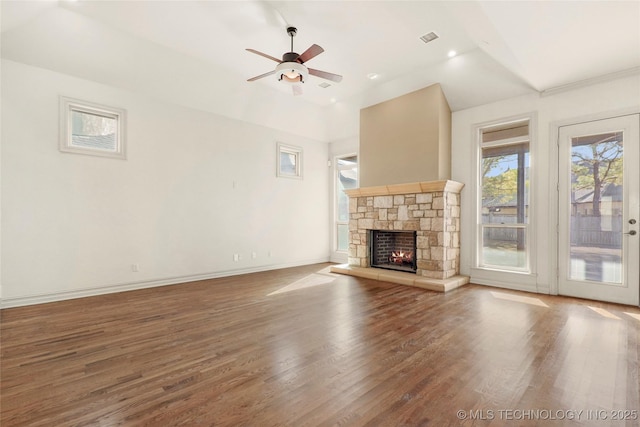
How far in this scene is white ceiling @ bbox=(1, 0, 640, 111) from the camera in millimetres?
3086

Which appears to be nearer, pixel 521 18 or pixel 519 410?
pixel 519 410

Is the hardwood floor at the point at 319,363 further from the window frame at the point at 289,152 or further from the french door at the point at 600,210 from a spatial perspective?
the window frame at the point at 289,152

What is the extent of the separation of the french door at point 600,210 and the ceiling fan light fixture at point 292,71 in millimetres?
4014

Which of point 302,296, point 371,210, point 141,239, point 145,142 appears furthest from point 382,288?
point 145,142

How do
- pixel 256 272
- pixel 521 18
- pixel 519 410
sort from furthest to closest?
pixel 256 272 → pixel 521 18 → pixel 519 410

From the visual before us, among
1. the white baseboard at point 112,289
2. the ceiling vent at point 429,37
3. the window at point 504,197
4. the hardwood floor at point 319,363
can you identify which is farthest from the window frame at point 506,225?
the white baseboard at point 112,289

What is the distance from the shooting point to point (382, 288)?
4.94 meters

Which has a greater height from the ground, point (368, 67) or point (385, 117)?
point (368, 67)

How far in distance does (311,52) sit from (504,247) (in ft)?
14.5

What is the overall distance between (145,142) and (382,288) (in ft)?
15.5

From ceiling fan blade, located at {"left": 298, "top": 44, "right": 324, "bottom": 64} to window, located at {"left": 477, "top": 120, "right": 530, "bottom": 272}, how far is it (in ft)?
11.7

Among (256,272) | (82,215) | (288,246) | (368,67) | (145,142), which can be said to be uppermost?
(368,67)

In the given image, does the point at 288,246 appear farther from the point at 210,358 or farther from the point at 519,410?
the point at 519,410

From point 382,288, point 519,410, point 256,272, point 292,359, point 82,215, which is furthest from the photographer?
point 256,272
